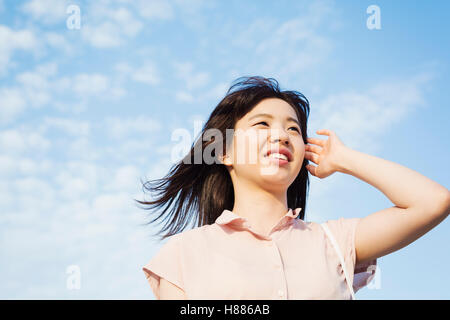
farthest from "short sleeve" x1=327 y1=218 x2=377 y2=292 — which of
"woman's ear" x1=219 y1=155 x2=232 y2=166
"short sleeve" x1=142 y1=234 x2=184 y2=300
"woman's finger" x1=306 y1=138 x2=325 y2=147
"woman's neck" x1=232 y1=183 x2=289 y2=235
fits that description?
"short sleeve" x1=142 y1=234 x2=184 y2=300

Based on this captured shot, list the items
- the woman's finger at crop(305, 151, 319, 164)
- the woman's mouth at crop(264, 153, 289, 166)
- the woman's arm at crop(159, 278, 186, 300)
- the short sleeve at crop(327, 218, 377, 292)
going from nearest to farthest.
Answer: the woman's arm at crop(159, 278, 186, 300)
the short sleeve at crop(327, 218, 377, 292)
the woman's mouth at crop(264, 153, 289, 166)
the woman's finger at crop(305, 151, 319, 164)

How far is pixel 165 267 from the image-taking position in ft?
10.2

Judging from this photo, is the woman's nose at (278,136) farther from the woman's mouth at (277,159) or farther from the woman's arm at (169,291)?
the woman's arm at (169,291)

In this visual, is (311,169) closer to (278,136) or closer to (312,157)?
(312,157)

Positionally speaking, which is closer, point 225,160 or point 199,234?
point 199,234

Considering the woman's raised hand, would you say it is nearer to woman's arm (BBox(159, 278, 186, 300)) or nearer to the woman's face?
the woman's face

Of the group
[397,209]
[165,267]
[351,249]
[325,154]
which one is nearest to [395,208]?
[397,209]

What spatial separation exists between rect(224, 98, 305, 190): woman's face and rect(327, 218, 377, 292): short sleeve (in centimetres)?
46

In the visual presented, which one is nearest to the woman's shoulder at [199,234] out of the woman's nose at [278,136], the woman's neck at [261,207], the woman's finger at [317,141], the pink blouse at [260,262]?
the pink blouse at [260,262]

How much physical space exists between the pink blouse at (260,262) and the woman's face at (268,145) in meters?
0.29

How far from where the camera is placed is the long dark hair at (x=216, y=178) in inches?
154

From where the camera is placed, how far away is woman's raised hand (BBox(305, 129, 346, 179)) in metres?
3.48

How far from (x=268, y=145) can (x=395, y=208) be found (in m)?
0.93
